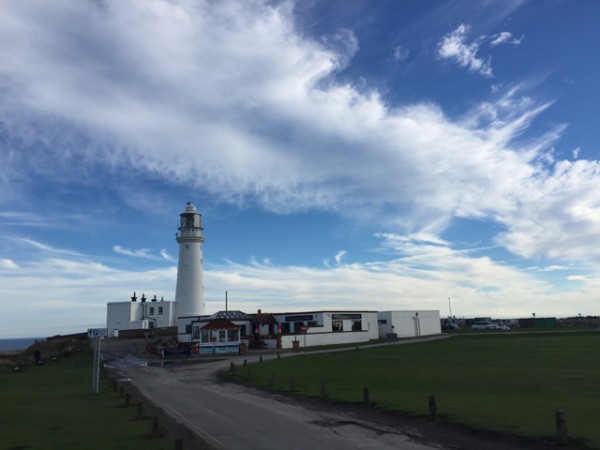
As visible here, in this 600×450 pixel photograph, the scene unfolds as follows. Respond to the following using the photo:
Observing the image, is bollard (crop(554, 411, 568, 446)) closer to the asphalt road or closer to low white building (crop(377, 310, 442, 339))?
the asphalt road

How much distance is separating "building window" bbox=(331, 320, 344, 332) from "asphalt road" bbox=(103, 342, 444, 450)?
3560cm

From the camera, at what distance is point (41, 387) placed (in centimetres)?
2647

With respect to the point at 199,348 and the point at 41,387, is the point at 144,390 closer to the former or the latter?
the point at 41,387

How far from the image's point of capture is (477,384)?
21109mm

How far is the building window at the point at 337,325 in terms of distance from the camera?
6006cm

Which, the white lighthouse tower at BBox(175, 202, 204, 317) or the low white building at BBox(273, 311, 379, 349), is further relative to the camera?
the white lighthouse tower at BBox(175, 202, 204, 317)

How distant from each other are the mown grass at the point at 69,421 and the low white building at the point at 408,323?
51005 mm

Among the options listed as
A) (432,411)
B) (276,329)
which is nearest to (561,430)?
(432,411)

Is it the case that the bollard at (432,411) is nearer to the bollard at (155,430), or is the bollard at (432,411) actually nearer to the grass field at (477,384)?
the grass field at (477,384)

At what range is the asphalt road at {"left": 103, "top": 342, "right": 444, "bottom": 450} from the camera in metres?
12.5

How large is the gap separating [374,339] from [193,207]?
32797 mm

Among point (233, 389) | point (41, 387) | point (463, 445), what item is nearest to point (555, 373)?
point (463, 445)

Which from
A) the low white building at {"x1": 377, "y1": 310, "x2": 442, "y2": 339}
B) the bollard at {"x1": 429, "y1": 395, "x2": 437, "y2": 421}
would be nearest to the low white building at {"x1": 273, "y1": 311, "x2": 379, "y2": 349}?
the low white building at {"x1": 377, "y1": 310, "x2": 442, "y2": 339}

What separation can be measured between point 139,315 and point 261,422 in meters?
61.0
